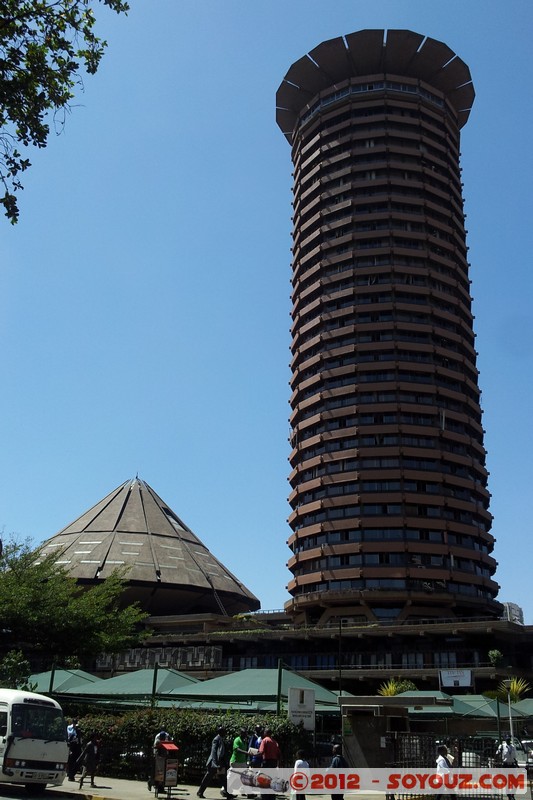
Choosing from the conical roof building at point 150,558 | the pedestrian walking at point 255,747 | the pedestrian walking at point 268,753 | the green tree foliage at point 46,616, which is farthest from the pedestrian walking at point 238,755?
the conical roof building at point 150,558

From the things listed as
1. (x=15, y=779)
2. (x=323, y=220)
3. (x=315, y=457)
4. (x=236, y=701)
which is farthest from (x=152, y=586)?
(x=15, y=779)

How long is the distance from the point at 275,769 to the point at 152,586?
73.3 meters

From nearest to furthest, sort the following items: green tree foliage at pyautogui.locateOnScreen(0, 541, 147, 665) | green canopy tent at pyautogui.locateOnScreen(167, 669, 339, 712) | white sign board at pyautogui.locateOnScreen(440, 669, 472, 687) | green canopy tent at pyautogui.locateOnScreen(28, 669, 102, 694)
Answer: green canopy tent at pyautogui.locateOnScreen(167, 669, 339, 712)
green canopy tent at pyautogui.locateOnScreen(28, 669, 102, 694)
green tree foliage at pyautogui.locateOnScreen(0, 541, 147, 665)
white sign board at pyautogui.locateOnScreen(440, 669, 472, 687)

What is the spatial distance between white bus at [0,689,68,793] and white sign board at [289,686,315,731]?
6.48 metres

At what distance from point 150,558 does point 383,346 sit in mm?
40409

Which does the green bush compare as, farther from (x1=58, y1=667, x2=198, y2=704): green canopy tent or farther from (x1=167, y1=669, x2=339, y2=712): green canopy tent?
(x1=58, y1=667, x2=198, y2=704): green canopy tent

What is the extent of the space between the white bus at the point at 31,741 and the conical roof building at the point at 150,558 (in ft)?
212

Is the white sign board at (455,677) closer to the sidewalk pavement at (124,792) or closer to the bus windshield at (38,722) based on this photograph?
the sidewalk pavement at (124,792)

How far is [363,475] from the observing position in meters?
78.4

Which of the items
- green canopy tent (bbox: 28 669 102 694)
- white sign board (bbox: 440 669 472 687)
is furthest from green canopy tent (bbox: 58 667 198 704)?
white sign board (bbox: 440 669 472 687)

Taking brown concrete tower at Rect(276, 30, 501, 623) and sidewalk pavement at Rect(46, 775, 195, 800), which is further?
brown concrete tower at Rect(276, 30, 501, 623)

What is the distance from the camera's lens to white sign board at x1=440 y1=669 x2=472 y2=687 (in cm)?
5441

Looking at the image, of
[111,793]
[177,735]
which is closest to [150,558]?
[177,735]

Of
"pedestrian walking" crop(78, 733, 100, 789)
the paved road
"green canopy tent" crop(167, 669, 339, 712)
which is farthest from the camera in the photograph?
"green canopy tent" crop(167, 669, 339, 712)
